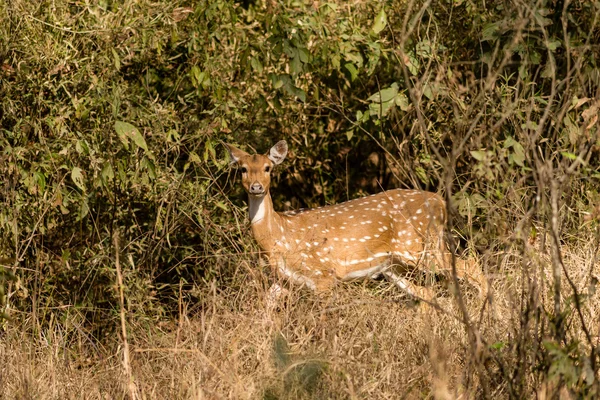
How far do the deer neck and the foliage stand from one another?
12cm

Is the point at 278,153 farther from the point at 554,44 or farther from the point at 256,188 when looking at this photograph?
the point at 554,44

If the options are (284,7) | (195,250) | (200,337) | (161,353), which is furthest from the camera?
(195,250)

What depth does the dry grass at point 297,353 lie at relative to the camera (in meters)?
4.59

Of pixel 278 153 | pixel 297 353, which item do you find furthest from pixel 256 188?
pixel 297 353

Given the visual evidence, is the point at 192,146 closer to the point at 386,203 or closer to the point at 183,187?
the point at 183,187

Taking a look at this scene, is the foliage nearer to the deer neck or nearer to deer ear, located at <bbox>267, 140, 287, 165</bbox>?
the deer neck

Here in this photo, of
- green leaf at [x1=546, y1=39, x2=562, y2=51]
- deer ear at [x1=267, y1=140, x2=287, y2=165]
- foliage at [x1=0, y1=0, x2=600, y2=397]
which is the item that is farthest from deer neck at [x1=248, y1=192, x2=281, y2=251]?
green leaf at [x1=546, y1=39, x2=562, y2=51]

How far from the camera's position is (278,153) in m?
7.06

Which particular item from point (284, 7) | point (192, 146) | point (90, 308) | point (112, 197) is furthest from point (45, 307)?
point (284, 7)

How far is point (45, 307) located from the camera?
624 cm

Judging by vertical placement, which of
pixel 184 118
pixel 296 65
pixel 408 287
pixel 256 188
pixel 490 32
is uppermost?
pixel 490 32

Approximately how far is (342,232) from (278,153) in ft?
2.34

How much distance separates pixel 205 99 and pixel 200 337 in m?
2.22

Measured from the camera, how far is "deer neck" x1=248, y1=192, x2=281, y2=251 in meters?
6.86
